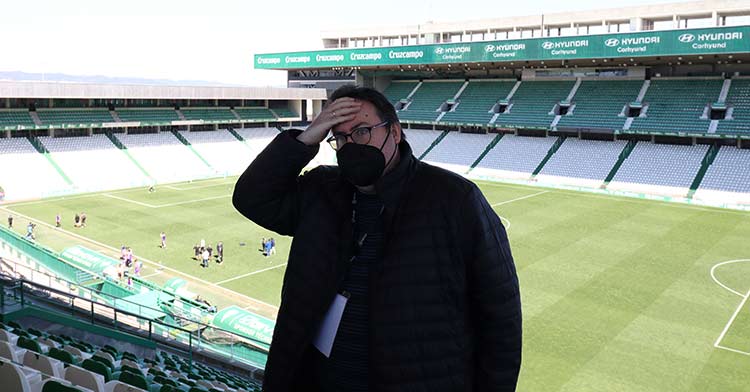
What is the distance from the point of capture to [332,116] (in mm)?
2908

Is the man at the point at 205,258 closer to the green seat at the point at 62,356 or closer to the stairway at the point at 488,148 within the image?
the green seat at the point at 62,356

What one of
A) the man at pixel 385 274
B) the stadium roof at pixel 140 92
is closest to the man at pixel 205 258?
the man at pixel 385 274

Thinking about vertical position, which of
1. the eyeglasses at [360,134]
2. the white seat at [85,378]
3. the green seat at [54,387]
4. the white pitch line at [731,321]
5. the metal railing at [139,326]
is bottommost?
the white pitch line at [731,321]

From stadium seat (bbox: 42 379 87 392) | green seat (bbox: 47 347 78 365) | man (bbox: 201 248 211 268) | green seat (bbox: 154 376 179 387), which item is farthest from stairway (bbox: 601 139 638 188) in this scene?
stadium seat (bbox: 42 379 87 392)

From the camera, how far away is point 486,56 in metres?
51.8

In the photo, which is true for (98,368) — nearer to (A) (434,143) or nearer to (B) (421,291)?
(B) (421,291)

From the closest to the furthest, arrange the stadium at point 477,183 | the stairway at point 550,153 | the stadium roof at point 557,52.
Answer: the stadium at point 477,183, the stadium roof at point 557,52, the stairway at point 550,153

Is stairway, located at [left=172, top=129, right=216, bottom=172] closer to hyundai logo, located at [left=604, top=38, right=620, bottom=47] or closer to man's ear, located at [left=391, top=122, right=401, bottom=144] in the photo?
hyundai logo, located at [left=604, top=38, right=620, bottom=47]

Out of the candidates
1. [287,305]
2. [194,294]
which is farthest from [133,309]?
[287,305]

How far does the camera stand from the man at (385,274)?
2.68 m

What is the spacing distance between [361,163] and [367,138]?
14cm

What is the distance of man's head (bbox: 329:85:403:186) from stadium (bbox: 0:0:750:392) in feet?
10.2

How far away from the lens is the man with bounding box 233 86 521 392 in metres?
2.68

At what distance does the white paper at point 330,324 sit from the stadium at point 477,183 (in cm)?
269
